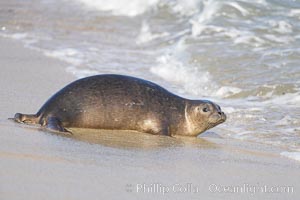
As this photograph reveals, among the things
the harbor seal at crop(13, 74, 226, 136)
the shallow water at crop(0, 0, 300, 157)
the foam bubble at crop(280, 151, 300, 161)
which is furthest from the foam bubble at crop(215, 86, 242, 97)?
the foam bubble at crop(280, 151, 300, 161)

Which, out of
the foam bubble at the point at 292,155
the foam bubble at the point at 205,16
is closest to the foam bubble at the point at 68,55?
the foam bubble at the point at 205,16

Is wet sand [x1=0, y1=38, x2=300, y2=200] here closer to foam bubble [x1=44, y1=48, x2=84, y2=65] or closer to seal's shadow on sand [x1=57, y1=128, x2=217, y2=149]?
seal's shadow on sand [x1=57, y1=128, x2=217, y2=149]

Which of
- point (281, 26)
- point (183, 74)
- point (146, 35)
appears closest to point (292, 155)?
point (183, 74)

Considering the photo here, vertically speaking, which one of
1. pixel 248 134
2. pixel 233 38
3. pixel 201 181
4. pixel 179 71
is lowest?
pixel 201 181

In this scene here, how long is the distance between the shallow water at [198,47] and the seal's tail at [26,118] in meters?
1.40

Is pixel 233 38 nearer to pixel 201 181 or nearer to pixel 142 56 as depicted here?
pixel 142 56

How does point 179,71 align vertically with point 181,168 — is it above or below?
above

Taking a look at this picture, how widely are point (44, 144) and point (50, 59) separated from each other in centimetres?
410

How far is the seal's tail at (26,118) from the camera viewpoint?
227 inches

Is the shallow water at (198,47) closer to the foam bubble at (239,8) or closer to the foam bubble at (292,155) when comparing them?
the foam bubble at (239,8)

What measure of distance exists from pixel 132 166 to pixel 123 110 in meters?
1.30

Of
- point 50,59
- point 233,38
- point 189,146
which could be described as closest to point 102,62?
point 50,59

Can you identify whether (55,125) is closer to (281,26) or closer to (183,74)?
(183,74)

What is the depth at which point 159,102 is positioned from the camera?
6160 millimetres
